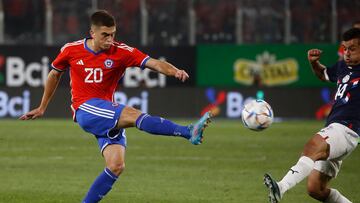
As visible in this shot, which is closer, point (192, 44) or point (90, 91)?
point (90, 91)

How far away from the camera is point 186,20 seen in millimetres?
23672

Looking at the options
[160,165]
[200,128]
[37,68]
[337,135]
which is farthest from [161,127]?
[37,68]

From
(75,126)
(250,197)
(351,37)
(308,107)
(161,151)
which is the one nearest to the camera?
(351,37)

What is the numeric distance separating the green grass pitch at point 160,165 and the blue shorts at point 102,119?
5.90 feet

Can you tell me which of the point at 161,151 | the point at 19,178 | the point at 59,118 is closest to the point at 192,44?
the point at 59,118

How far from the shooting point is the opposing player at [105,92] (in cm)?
841

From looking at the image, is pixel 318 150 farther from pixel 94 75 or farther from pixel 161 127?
pixel 94 75

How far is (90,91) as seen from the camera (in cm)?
875

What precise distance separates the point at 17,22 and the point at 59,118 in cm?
284

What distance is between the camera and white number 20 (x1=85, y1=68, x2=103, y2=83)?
875cm

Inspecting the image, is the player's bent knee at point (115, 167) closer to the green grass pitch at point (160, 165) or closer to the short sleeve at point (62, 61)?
the short sleeve at point (62, 61)

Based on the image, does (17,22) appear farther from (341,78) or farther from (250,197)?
(341,78)

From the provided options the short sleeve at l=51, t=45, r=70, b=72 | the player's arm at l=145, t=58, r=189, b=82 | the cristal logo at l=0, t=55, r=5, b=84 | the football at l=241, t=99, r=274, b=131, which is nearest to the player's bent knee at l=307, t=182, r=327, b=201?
the football at l=241, t=99, r=274, b=131

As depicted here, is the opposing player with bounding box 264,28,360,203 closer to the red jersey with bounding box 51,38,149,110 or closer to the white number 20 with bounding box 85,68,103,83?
the red jersey with bounding box 51,38,149,110
